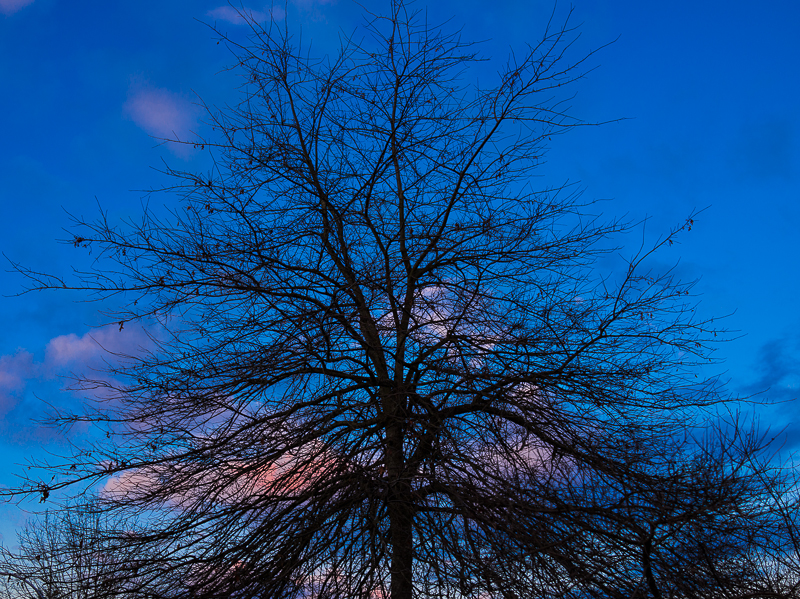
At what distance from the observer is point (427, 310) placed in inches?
265

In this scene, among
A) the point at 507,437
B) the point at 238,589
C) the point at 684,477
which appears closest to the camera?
the point at 238,589

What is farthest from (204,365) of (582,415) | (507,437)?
(582,415)

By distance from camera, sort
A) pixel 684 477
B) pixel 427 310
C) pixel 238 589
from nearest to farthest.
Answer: pixel 238 589
pixel 684 477
pixel 427 310

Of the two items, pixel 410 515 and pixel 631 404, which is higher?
pixel 631 404

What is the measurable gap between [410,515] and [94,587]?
120 inches

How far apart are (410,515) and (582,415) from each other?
6.97 feet

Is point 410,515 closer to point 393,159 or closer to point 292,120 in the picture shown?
point 393,159

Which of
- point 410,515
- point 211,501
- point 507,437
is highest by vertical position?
point 507,437

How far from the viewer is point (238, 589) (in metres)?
5.16

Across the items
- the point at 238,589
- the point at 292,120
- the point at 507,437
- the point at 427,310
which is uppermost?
the point at 292,120

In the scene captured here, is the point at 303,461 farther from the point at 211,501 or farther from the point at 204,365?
the point at 204,365

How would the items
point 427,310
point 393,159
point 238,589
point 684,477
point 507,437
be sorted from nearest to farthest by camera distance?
point 238,589
point 684,477
point 507,437
point 427,310
point 393,159

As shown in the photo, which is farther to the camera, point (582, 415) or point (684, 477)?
point (582, 415)

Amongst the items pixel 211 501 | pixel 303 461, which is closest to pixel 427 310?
pixel 303 461
